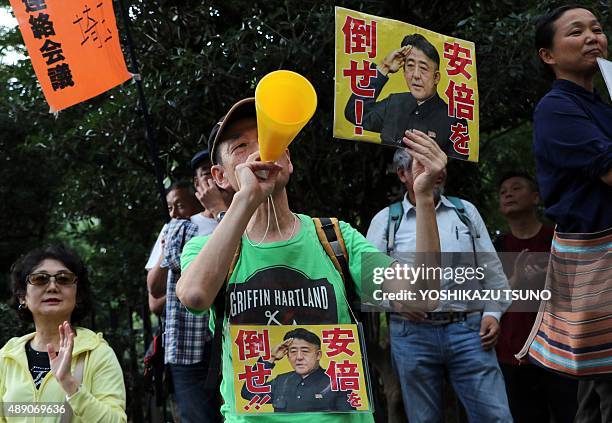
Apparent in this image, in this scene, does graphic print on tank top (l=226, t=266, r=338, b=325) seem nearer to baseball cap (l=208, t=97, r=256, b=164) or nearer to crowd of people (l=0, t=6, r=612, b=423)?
crowd of people (l=0, t=6, r=612, b=423)

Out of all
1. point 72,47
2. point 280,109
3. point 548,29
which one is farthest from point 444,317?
point 72,47

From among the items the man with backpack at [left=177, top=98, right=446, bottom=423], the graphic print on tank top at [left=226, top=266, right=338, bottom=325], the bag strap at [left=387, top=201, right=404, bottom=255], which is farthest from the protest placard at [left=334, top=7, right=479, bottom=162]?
the bag strap at [left=387, top=201, right=404, bottom=255]

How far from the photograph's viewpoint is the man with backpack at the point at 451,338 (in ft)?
13.6

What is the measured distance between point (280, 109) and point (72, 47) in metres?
3.24

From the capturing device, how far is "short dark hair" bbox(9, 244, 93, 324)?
12.3 ft

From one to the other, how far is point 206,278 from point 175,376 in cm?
238

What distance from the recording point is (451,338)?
4188 mm

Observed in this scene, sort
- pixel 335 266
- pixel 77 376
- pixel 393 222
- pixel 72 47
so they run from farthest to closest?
pixel 72 47 < pixel 393 222 < pixel 77 376 < pixel 335 266

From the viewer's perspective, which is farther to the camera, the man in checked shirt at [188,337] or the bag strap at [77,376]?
the man in checked shirt at [188,337]

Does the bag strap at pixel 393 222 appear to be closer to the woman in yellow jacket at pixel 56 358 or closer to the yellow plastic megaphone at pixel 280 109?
A: the woman in yellow jacket at pixel 56 358

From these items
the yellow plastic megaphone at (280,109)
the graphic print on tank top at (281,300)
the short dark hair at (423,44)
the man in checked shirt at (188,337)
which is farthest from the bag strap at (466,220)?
the yellow plastic megaphone at (280,109)

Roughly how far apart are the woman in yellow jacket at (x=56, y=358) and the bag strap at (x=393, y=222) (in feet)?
5.00

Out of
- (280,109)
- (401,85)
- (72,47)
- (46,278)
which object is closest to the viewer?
(280,109)

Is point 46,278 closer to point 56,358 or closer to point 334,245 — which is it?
point 56,358
